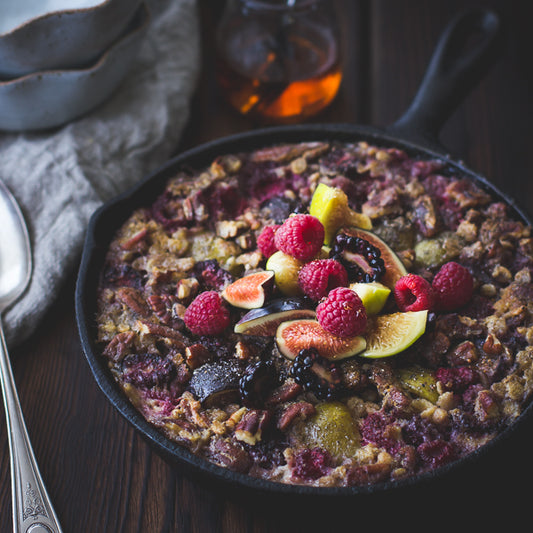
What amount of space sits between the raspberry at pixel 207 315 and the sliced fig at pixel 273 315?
47mm

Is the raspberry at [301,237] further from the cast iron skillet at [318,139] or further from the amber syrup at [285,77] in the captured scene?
the amber syrup at [285,77]

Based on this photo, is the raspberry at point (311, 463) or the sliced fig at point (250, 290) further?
the sliced fig at point (250, 290)

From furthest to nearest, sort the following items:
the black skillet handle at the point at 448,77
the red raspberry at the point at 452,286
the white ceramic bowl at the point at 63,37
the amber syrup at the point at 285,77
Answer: the amber syrup at the point at 285,77 → the black skillet handle at the point at 448,77 → the white ceramic bowl at the point at 63,37 → the red raspberry at the point at 452,286

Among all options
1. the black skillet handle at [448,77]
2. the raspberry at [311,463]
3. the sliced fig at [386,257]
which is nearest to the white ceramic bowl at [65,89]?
the black skillet handle at [448,77]

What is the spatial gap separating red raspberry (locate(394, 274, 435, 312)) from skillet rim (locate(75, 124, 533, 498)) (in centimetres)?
34

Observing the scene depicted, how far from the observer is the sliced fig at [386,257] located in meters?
1.71

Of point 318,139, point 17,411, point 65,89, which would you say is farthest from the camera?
point 65,89

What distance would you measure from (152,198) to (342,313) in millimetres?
833

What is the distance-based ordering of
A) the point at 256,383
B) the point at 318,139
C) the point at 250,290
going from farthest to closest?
the point at 318,139
the point at 250,290
the point at 256,383

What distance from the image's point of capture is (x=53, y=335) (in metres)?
2.10

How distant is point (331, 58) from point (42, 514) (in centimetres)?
188

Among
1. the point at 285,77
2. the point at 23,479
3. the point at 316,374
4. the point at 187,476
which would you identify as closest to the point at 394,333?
the point at 316,374

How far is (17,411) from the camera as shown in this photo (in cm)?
176

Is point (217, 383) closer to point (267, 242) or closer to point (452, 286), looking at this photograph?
point (267, 242)
